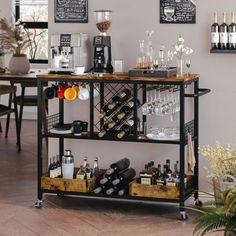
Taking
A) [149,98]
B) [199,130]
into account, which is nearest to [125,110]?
[149,98]

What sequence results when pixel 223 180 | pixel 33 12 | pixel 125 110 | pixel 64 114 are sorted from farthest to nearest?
pixel 33 12 → pixel 64 114 → pixel 125 110 → pixel 223 180

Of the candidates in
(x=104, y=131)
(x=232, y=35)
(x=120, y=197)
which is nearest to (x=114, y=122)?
(x=104, y=131)

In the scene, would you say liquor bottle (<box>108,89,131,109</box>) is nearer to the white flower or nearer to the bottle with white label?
the white flower

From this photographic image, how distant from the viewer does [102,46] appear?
18.0 feet

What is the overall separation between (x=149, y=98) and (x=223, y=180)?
108 cm

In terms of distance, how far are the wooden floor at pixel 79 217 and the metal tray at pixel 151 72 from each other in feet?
3.62

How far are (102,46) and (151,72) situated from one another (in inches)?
22.6

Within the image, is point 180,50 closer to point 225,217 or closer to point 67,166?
point 67,166

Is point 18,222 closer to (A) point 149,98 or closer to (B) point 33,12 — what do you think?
(A) point 149,98

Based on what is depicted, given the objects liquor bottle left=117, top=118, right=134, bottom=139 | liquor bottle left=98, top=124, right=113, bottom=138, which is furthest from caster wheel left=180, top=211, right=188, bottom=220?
liquor bottle left=98, top=124, right=113, bottom=138

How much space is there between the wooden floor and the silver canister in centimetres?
27

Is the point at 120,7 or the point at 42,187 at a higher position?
the point at 120,7

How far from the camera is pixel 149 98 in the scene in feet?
18.2

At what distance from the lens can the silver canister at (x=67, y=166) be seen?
5480mm
